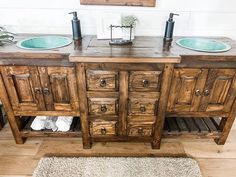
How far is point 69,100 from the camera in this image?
137 centimetres

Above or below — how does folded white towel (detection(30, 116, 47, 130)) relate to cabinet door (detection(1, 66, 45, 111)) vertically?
below

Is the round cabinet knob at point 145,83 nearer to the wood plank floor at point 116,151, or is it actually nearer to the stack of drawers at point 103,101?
the stack of drawers at point 103,101

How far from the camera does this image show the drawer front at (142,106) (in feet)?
4.31

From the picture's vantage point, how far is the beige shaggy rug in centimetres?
136

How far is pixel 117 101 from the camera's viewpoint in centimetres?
132

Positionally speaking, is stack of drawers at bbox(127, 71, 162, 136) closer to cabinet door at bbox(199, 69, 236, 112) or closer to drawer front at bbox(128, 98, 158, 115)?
drawer front at bbox(128, 98, 158, 115)

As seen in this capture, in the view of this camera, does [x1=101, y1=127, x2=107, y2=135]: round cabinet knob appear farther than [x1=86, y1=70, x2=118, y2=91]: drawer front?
Yes

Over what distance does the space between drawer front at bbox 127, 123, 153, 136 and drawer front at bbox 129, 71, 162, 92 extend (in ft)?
1.02

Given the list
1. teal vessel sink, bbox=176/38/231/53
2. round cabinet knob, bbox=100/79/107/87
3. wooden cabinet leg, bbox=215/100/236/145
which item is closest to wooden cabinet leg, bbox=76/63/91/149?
round cabinet knob, bbox=100/79/107/87

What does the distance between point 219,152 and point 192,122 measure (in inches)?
11.8

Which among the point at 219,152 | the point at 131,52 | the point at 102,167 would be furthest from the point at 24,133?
the point at 219,152

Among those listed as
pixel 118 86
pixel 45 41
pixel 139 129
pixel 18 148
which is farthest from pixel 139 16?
pixel 18 148

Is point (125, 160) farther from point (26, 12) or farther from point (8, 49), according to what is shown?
point (26, 12)

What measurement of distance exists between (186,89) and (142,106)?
1.05 ft
